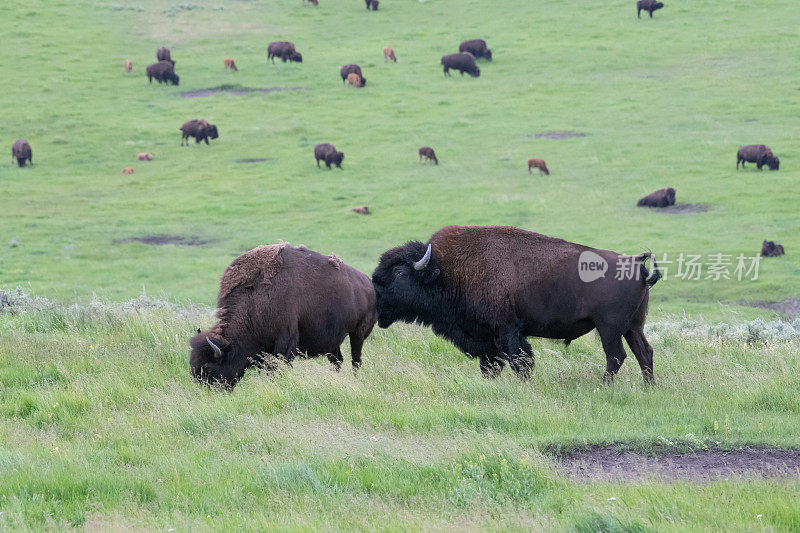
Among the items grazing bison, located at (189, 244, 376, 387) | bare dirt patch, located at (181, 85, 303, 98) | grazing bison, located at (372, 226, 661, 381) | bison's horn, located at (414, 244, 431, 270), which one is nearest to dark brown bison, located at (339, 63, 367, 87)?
bare dirt patch, located at (181, 85, 303, 98)

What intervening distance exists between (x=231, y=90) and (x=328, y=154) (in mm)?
13648

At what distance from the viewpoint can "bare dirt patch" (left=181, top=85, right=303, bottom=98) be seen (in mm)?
49188

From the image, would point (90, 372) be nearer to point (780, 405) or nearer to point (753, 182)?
point (780, 405)

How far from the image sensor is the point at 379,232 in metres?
30.3

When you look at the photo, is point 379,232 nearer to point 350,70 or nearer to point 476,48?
point 350,70

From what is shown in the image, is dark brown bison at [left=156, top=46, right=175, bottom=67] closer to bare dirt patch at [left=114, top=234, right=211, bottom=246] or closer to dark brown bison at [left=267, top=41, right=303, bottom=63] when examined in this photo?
dark brown bison at [left=267, top=41, right=303, bottom=63]

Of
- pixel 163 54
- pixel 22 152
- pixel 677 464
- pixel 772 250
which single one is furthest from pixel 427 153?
pixel 677 464

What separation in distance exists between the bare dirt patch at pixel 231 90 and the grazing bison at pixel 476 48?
968 centimetres

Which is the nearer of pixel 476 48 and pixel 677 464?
pixel 677 464

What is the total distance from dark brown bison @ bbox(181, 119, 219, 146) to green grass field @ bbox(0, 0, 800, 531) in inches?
41.9

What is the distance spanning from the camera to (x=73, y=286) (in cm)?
2508

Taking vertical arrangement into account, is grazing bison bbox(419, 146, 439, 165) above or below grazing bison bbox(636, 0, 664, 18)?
below

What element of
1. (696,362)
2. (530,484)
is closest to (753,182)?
(696,362)

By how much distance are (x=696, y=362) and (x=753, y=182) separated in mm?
24556
